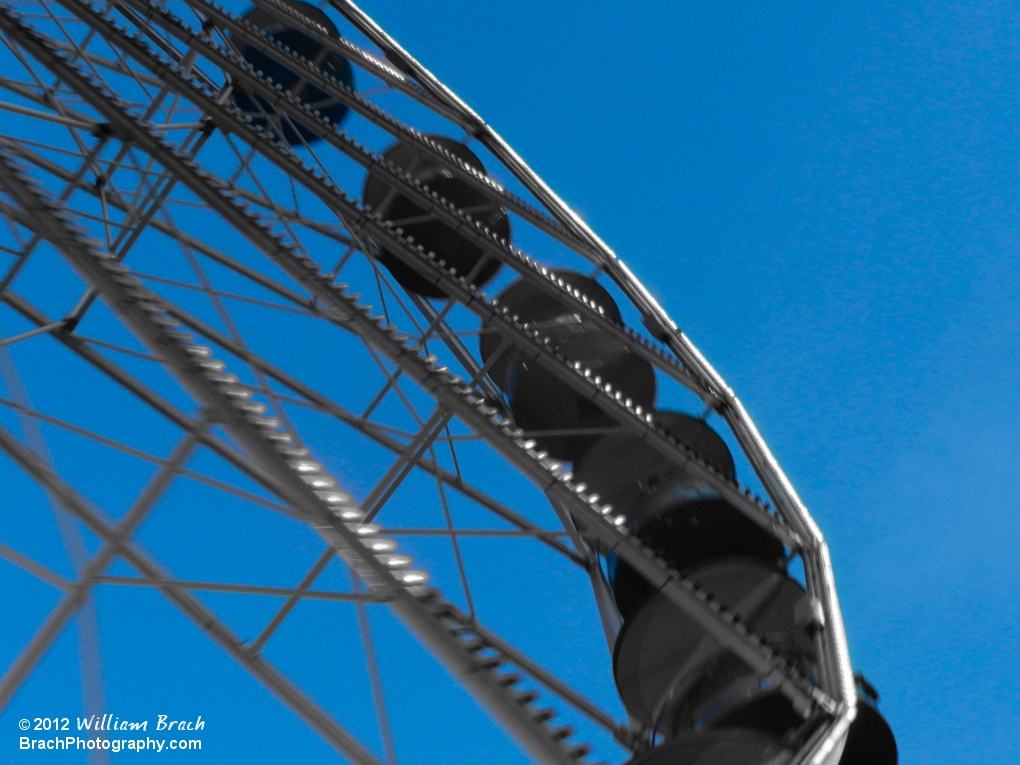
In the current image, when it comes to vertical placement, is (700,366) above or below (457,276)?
above

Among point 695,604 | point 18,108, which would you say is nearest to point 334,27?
point 18,108

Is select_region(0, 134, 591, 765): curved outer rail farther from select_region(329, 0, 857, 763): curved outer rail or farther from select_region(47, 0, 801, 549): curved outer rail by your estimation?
select_region(47, 0, 801, 549): curved outer rail

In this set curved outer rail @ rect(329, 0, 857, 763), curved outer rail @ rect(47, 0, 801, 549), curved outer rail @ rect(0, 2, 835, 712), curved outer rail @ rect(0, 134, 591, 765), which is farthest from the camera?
curved outer rail @ rect(47, 0, 801, 549)

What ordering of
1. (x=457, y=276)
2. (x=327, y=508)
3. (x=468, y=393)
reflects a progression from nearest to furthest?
1. (x=327, y=508)
2. (x=468, y=393)
3. (x=457, y=276)

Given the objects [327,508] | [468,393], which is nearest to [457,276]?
[468,393]

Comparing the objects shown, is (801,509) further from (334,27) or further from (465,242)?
(334,27)

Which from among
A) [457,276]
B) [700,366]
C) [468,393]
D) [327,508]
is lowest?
[327,508]

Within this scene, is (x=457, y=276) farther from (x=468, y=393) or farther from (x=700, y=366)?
(x=700, y=366)

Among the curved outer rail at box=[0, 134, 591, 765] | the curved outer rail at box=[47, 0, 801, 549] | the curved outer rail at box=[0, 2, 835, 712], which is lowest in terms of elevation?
the curved outer rail at box=[0, 134, 591, 765]

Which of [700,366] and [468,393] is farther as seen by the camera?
[700,366]

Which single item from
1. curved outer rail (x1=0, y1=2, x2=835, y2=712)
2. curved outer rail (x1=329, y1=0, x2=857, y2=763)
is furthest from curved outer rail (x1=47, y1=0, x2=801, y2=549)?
curved outer rail (x1=329, y1=0, x2=857, y2=763)

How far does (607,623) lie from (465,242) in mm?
6679

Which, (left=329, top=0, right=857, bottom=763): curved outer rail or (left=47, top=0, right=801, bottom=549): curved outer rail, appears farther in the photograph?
(left=47, top=0, right=801, bottom=549): curved outer rail

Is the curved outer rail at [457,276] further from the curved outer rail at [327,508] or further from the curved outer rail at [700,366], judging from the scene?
the curved outer rail at [327,508]
